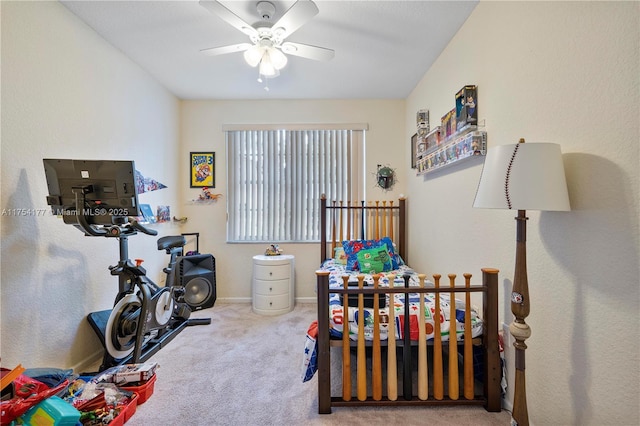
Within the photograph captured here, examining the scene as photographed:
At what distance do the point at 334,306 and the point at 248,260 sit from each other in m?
1.96

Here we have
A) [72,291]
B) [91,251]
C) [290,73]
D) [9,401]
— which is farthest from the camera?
[290,73]

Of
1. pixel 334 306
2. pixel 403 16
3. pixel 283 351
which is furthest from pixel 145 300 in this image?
pixel 403 16

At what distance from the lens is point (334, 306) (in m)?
1.73

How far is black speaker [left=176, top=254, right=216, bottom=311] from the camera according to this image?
2.91 meters

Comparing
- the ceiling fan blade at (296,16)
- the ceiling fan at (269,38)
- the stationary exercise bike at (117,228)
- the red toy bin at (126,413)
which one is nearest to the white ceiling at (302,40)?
the ceiling fan at (269,38)

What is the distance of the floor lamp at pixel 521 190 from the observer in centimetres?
104

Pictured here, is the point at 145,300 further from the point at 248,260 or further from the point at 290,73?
the point at 290,73

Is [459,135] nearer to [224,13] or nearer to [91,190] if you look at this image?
[224,13]

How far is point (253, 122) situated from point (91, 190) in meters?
2.04

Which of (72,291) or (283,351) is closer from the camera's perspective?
(72,291)

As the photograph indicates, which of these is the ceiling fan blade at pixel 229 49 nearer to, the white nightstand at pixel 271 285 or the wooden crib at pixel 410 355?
the wooden crib at pixel 410 355

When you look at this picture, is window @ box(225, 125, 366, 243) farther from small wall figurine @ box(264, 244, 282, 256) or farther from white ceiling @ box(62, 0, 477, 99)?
white ceiling @ box(62, 0, 477, 99)

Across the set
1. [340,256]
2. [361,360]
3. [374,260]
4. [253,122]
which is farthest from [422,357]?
[253,122]

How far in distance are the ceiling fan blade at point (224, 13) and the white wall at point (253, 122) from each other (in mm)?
1688
